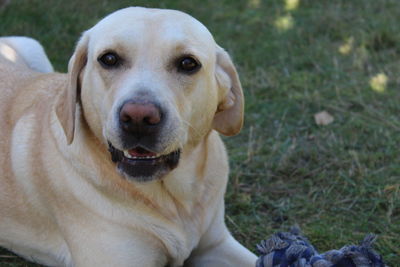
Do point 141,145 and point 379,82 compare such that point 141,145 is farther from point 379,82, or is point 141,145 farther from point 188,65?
point 379,82

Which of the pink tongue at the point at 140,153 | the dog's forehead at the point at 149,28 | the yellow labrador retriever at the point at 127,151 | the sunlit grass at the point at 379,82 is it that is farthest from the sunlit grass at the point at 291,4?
the pink tongue at the point at 140,153

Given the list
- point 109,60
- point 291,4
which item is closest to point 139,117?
point 109,60

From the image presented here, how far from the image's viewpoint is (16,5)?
20.6 ft

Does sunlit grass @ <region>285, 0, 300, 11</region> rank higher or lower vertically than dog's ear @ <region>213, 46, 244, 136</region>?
lower

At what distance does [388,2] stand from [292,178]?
3343 millimetres

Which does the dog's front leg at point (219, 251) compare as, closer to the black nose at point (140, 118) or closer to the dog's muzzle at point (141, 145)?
the dog's muzzle at point (141, 145)

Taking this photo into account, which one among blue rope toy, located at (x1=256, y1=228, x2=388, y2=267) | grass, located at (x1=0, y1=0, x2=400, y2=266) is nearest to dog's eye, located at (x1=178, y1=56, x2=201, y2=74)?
blue rope toy, located at (x1=256, y1=228, x2=388, y2=267)

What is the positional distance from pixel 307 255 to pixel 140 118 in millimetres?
880

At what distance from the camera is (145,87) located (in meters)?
2.53

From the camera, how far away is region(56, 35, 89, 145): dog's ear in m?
2.77

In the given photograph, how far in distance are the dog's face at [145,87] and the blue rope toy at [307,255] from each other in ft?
1.70

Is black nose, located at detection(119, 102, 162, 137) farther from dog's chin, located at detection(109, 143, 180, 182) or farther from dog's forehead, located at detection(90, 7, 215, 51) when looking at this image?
dog's forehead, located at detection(90, 7, 215, 51)

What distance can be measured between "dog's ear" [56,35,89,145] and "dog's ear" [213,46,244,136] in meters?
0.57

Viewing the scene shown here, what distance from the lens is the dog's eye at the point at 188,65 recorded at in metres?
2.72
